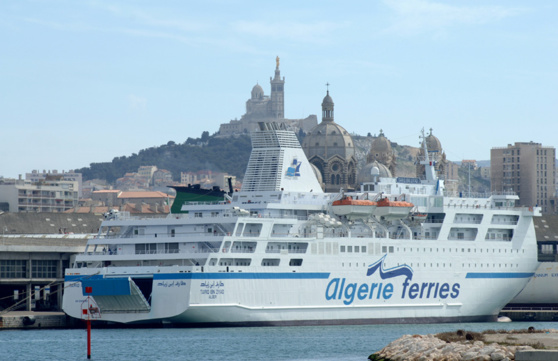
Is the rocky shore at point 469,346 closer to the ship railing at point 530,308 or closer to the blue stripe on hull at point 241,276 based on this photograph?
the blue stripe on hull at point 241,276

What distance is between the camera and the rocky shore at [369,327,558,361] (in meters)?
32.8

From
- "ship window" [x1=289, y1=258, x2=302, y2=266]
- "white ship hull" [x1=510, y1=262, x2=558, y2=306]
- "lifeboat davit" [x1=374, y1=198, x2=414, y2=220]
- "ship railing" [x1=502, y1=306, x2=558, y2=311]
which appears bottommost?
"ship railing" [x1=502, y1=306, x2=558, y2=311]

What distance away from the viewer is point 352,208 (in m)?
57.3

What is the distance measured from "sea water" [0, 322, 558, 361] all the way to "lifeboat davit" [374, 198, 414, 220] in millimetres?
6301

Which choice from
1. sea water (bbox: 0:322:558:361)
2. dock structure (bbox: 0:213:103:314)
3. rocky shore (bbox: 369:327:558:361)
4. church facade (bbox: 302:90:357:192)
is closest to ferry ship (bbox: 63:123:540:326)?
sea water (bbox: 0:322:558:361)

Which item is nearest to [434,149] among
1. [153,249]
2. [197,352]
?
[153,249]

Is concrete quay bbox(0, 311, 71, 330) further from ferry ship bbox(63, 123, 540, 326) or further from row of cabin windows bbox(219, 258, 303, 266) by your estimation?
row of cabin windows bbox(219, 258, 303, 266)

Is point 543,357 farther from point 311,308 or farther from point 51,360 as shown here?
point 311,308

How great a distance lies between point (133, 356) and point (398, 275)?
19.5 metres

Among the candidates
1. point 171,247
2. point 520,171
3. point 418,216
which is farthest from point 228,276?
point 520,171

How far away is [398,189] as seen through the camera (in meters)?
61.4

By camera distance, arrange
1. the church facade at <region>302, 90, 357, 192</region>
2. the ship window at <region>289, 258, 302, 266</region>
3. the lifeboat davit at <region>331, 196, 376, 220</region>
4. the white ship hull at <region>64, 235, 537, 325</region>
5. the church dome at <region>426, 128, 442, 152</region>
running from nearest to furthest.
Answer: the white ship hull at <region>64, 235, 537, 325</region> < the ship window at <region>289, 258, 302, 266</region> < the lifeboat davit at <region>331, 196, 376, 220</region> < the church facade at <region>302, 90, 357, 192</region> < the church dome at <region>426, 128, 442, 152</region>

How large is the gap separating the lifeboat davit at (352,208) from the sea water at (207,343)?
5.77 meters

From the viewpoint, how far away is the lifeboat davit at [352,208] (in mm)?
57312
